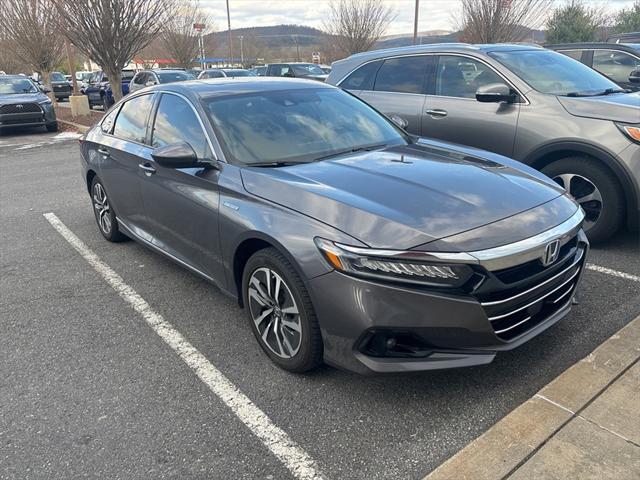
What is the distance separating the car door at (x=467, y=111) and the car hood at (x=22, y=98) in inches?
531

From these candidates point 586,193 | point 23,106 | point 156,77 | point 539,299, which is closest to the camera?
point 539,299

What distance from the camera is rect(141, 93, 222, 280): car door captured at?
344cm

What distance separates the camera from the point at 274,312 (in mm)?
3045

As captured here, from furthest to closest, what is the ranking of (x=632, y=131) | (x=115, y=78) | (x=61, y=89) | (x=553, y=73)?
(x=61, y=89) → (x=115, y=78) → (x=553, y=73) → (x=632, y=131)

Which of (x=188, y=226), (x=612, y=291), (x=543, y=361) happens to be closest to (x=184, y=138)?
(x=188, y=226)

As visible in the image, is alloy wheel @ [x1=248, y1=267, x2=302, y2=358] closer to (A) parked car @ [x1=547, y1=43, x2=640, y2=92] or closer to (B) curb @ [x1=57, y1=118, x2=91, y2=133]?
(A) parked car @ [x1=547, y1=43, x2=640, y2=92]

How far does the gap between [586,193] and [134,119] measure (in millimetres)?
3992

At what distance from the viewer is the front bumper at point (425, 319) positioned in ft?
7.98

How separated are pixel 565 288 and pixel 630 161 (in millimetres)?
2034

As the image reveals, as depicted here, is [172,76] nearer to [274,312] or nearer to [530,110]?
[530,110]

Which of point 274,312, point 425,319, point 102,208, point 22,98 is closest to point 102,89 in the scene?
point 22,98

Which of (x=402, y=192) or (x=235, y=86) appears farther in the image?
(x=235, y=86)

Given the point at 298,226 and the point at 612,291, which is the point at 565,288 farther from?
the point at 298,226

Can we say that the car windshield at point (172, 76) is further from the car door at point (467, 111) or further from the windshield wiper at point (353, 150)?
the windshield wiper at point (353, 150)
